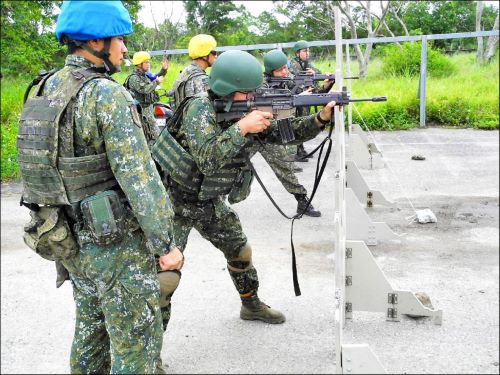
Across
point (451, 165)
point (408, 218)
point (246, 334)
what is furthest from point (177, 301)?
point (451, 165)

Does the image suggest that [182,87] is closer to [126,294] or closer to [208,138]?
[208,138]

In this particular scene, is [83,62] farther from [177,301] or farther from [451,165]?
[451,165]

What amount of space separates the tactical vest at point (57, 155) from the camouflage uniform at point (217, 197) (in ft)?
2.68

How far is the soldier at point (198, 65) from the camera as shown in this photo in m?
6.39

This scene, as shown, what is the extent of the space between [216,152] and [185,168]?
0.34 meters

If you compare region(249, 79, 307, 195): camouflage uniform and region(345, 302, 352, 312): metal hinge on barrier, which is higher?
region(249, 79, 307, 195): camouflage uniform

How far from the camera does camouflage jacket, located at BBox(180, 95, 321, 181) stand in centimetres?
321

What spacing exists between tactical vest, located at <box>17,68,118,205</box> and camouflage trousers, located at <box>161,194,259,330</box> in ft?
3.69

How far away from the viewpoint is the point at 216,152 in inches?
127

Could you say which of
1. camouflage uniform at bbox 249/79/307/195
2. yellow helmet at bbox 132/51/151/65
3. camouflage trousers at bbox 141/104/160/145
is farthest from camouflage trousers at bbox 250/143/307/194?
yellow helmet at bbox 132/51/151/65

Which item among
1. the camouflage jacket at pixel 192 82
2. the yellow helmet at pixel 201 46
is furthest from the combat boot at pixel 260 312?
the yellow helmet at pixel 201 46

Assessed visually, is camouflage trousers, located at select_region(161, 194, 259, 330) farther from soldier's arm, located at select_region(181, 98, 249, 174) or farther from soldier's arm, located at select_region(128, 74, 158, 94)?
soldier's arm, located at select_region(128, 74, 158, 94)

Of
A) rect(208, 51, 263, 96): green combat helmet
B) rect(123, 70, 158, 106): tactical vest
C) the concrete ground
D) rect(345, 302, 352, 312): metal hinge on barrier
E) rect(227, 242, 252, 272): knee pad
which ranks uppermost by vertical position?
rect(208, 51, 263, 96): green combat helmet

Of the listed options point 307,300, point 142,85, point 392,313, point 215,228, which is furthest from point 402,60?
point 215,228
